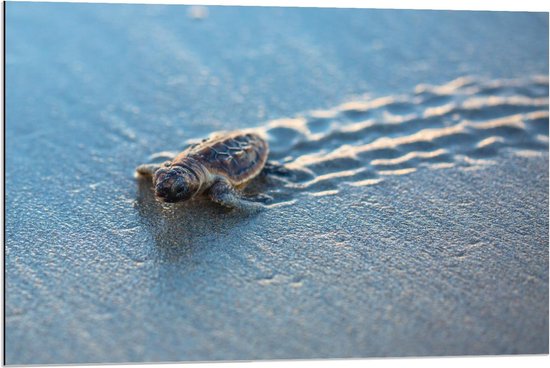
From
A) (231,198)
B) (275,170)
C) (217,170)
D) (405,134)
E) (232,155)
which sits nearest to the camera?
(231,198)

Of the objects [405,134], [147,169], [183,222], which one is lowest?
[183,222]

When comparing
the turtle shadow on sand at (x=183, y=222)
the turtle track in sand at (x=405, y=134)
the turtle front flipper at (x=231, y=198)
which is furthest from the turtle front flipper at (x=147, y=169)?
the turtle front flipper at (x=231, y=198)

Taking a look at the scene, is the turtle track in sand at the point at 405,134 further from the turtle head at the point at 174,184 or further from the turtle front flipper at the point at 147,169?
the turtle head at the point at 174,184

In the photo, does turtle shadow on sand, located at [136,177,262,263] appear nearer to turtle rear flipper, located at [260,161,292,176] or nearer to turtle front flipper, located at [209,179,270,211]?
turtle front flipper, located at [209,179,270,211]

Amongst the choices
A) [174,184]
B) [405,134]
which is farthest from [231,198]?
[405,134]

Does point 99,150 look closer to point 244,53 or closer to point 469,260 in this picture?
point 244,53

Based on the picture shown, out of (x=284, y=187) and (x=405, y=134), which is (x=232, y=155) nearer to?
(x=284, y=187)
